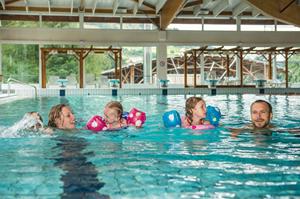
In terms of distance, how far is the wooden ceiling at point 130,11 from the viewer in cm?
2134

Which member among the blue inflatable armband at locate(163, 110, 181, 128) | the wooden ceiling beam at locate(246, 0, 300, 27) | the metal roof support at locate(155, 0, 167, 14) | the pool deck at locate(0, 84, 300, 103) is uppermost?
the metal roof support at locate(155, 0, 167, 14)

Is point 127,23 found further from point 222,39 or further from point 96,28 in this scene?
point 222,39

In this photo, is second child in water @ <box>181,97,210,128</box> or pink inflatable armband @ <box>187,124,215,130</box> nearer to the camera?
second child in water @ <box>181,97,210,128</box>

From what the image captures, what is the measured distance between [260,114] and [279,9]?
299 inches

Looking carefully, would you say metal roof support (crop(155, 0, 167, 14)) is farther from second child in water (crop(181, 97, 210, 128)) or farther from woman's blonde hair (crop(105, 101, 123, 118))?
woman's blonde hair (crop(105, 101, 123, 118))

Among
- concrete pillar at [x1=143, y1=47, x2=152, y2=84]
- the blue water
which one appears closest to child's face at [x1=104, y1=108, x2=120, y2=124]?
the blue water

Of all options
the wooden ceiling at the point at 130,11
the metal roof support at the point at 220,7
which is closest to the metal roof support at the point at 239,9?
the wooden ceiling at the point at 130,11

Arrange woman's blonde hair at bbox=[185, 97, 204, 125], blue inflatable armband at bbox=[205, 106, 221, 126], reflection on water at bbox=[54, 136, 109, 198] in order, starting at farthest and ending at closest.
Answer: blue inflatable armband at bbox=[205, 106, 221, 126] → woman's blonde hair at bbox=[185, 97, 204, 125] → reflection on water at bbox=[54, 136, 109, 198]

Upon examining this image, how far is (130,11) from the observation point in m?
22.7

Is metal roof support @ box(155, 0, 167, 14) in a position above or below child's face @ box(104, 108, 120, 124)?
above

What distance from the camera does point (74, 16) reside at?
22.5 m

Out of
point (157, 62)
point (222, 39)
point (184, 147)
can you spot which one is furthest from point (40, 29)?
point (184, 147)

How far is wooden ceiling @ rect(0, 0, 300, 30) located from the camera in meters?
21.3

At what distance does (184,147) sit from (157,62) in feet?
60.8
